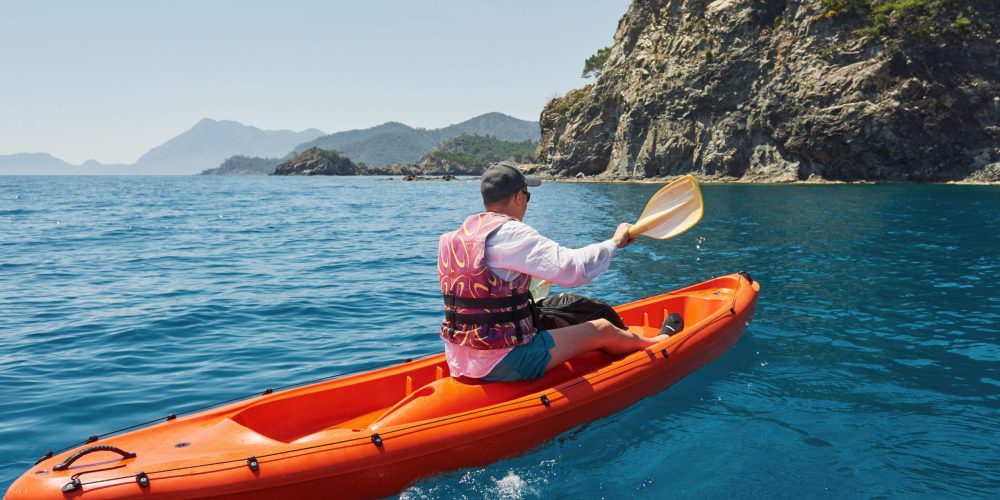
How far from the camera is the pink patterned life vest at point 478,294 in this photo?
13.9 ft

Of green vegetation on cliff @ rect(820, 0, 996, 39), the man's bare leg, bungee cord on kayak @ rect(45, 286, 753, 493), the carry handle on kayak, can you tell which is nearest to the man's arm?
the man's bare leg

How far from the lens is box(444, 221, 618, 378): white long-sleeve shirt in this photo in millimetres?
4008

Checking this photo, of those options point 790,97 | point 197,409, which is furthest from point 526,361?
point 790,97

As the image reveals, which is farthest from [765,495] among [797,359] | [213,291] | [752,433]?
[213,291]

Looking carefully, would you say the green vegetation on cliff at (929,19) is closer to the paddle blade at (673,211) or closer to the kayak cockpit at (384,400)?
the paddle blade at (673,211)

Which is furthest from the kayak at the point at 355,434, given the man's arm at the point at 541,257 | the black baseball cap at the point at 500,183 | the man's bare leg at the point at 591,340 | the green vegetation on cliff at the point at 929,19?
the green vegetation on cliff at the point at 929,19

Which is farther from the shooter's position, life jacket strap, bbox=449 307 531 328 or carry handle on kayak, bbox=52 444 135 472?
life jacket strap, bbox=449 307 531 328

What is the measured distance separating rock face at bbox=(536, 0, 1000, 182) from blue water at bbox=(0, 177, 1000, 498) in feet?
99.7

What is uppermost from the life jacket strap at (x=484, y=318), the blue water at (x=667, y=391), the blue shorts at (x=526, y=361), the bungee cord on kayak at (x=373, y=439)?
the life jacket strap at (x=484, y=318)

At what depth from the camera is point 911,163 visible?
42500mm

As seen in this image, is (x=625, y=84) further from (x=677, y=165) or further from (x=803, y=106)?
(x=803, y=106)

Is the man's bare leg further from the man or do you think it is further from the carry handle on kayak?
the carry handle on kayak

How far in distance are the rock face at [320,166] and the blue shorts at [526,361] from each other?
14903cm

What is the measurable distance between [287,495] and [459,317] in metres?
1.57
